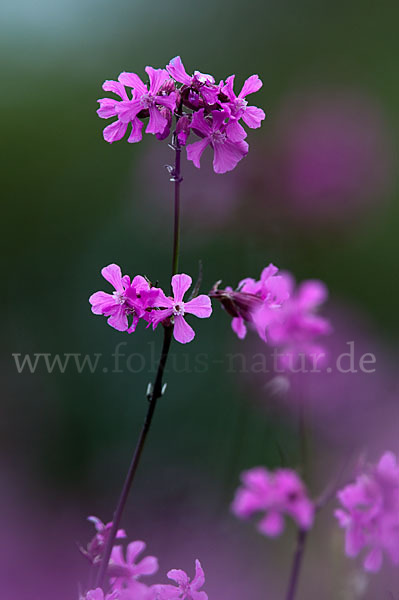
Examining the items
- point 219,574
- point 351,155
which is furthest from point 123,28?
point 219,574

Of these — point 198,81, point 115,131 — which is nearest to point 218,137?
point 198,81

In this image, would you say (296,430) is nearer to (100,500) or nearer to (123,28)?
(100,500)

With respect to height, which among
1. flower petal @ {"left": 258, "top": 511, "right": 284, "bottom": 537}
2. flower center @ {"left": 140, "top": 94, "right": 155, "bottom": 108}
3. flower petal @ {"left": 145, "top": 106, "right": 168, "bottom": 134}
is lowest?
flower petal @ {"left": 258, "top": 511, "right": 284, "bottom": 537}

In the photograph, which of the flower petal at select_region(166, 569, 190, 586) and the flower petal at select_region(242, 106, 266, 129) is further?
the flower petal at select_region(242, 106, 266, 129)

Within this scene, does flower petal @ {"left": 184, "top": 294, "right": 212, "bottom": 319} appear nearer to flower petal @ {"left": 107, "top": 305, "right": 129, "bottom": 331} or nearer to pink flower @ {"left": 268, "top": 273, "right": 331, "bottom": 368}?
flower petal @ {"left": 107, "top": 305, "right": 129, "bottom": 331}

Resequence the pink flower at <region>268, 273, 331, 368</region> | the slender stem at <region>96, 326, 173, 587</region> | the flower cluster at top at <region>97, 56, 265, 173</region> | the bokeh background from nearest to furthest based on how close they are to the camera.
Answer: the slender stem at <region>96, 326, 173, 587</region>
the flower cluster at top at <region>97, 56, 265, 173</region>
the pink flower at <region>268, 273, 331, 368</region>
the bokeh background

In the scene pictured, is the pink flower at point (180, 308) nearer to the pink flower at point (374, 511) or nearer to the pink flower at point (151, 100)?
the pink flower at point (151, 100)

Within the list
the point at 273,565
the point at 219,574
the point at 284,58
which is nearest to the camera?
the point at 219,574

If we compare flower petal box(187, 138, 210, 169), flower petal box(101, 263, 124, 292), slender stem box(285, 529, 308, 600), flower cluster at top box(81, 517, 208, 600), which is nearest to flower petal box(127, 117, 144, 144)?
flower petal box(187, 138, 210, 169)
